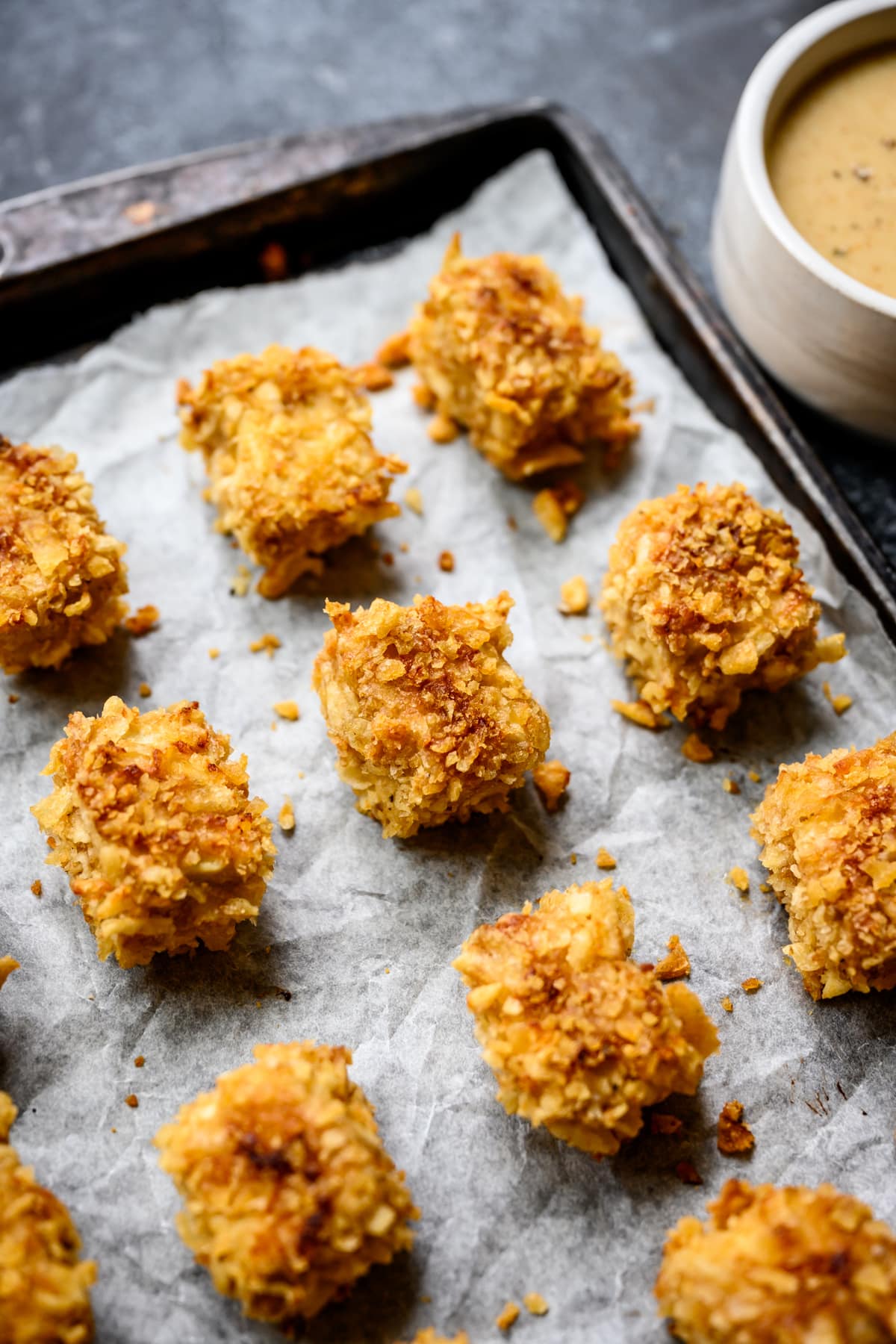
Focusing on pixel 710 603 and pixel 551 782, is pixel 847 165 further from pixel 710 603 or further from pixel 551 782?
pixel 551 782

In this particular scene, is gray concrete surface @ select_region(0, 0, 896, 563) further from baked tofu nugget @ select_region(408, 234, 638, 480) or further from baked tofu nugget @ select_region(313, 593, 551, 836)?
baked tofu nugget @ select_region(313, 593, 551, 836)

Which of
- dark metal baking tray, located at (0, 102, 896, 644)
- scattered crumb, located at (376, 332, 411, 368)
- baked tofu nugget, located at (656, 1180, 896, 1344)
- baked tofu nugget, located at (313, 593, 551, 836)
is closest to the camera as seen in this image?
baked tofu nugget, located at (656, 1180, 896, 1344)

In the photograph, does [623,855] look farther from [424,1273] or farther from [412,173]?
[412,173]

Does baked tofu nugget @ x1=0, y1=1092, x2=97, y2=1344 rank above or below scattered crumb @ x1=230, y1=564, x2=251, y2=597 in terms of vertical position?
below

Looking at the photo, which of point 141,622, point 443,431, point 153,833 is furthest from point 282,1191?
point 443,431

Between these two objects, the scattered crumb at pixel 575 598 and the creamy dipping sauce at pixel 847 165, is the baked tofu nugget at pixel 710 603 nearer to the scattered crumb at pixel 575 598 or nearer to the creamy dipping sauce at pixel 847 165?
the scattered crumb at pixel 575 598

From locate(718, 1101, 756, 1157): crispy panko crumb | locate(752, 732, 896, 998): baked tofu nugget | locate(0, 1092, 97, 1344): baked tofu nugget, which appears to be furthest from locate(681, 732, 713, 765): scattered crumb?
locate(0, 1092, 97, 1344): baked tofu nugget

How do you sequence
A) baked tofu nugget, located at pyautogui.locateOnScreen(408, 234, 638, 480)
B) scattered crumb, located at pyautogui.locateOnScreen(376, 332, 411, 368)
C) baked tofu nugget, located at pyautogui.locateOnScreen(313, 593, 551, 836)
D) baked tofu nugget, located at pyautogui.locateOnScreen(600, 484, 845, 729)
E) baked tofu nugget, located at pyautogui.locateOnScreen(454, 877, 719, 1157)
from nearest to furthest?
baked tofu nugget, located at pyautogui.locateOnScreen(454, 877, 719, 1157)
baked tofu nugget, located at pyautogui.locateOnScreen(313, 593, 551, 836)
baked tofu nugget, located at pyautogui.locateOnScreen(600, 484, 845, 729)
baked tofu nugget, located at pyautogui.locateOnScreen(408, 234, 638, 480)
scattered crumb, located at pyautogui.locateOnScreen(376, 332, 411, 368)
